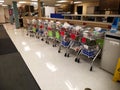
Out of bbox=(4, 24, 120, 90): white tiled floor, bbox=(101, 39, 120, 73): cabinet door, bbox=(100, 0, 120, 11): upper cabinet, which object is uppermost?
bbox=(100, 0, 120, 11): upper cabinet

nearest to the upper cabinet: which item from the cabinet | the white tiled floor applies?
the white tiled floor

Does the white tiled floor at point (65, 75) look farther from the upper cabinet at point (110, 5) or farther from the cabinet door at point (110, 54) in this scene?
the upper cabinet at point (110, 5)

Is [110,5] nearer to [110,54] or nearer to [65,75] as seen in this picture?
[110,54]

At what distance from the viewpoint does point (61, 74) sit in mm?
2627

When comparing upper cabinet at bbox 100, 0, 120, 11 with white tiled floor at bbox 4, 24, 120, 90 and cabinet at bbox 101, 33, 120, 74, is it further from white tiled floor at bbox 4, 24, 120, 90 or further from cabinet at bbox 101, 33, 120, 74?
cabinet at bbox 101, 33, 120, 74

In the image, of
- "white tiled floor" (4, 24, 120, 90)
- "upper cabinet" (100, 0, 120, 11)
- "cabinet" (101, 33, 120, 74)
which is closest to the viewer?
"white tiled floor" (4, 24, 120, 90)

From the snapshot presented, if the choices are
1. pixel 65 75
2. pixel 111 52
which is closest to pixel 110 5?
pixel 111 52

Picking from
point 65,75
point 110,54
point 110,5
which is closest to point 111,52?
point 110,54

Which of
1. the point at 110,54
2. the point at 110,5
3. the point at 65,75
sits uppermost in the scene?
the point at 110,5

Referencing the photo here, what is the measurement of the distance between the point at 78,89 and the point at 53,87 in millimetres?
487

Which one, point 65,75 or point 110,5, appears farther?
point 110,5

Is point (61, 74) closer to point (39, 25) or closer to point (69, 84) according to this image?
point (69, 84)

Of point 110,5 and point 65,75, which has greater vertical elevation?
point 110,5

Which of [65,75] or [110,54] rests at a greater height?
[110,54]
